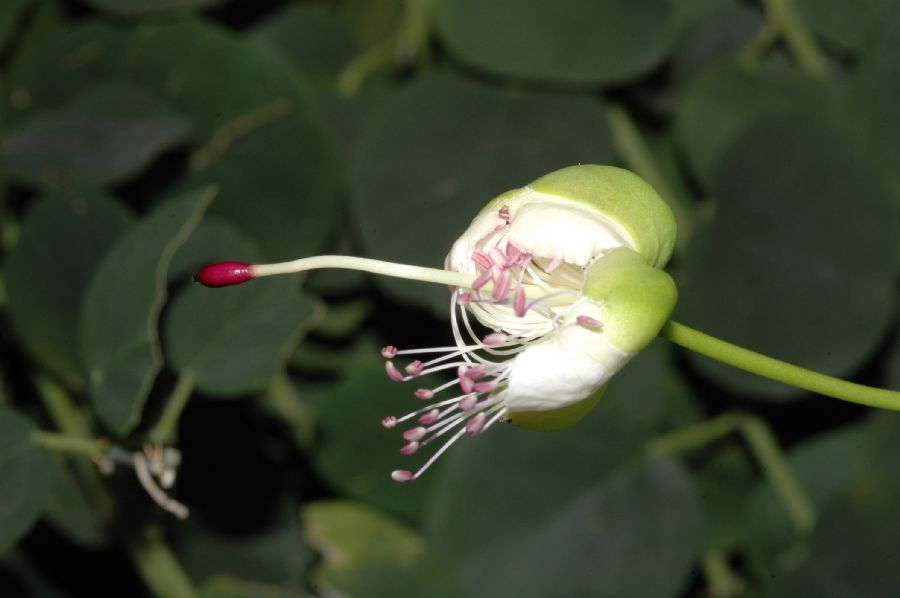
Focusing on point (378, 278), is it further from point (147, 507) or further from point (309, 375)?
point (147, 507)

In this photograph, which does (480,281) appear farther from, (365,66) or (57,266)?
(365,66)

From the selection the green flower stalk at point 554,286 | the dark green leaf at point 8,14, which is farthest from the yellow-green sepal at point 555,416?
the dark green leaf at point 8,14

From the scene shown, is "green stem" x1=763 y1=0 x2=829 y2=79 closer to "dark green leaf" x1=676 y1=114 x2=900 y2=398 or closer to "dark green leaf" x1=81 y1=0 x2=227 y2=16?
"dark green leaf" x1=676 y1=114 x2=900 y2=398

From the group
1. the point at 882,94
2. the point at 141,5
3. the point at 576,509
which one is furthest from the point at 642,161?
the point at 141,5

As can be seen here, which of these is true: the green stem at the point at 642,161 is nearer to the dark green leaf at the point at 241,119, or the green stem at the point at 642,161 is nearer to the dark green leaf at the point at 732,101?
the dark green leaf at the point at 732,101

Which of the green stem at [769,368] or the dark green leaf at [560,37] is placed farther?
the dark green leaf at [560,37]
